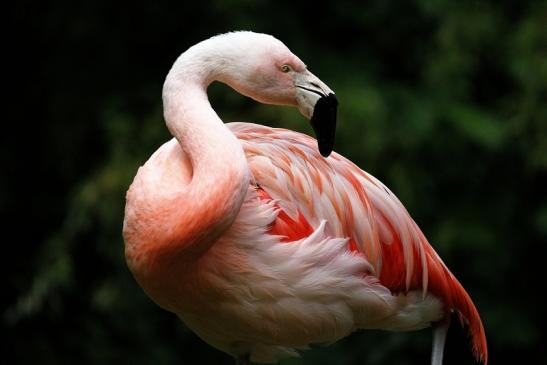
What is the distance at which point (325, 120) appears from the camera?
308 cm

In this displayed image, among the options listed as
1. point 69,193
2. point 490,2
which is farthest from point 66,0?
point 490,2

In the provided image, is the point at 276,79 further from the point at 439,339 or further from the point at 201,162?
the point at 439,339

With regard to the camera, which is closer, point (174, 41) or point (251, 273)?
point (251, 273)

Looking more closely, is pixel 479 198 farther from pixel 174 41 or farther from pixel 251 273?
pixel 251 273

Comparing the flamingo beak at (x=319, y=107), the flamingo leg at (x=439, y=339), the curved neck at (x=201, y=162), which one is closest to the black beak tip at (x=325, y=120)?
the flamingo beak at (x=319, y=107)

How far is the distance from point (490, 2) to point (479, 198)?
1.40 meters

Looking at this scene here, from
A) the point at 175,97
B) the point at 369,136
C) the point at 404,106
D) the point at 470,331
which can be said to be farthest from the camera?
the point at 404,106

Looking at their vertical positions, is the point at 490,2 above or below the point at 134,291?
above

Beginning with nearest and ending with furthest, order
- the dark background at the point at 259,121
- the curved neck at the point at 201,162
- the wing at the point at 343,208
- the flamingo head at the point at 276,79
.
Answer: the curved neck at the point at 201,162
the flamingo head at the point at 276,79
the wing at the point at 343,208
the dark background at the point at 259,121

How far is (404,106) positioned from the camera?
21.7 ft

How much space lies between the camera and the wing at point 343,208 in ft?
10.5

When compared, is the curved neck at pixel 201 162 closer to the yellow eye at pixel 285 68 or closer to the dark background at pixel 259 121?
the yellow eye at pixel 285 68

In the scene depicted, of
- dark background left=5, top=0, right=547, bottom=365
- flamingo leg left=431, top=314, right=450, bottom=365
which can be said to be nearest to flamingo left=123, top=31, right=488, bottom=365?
flamingo leg left=431, top=314, right=450, bottom=365

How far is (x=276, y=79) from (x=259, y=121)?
3.09 meters
